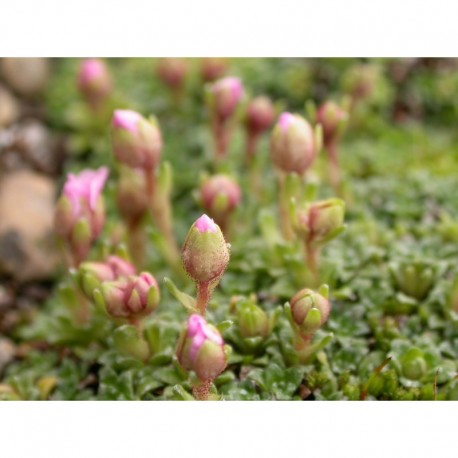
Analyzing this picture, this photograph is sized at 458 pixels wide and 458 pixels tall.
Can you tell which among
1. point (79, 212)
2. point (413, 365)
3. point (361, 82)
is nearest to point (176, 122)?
point (361, 82)

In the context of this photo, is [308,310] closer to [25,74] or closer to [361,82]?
[361,82]

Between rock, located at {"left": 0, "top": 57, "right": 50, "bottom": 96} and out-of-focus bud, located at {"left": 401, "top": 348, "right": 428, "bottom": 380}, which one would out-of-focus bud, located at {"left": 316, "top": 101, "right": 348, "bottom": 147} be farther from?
rock, located at {"left": 0, "top": 57, "right": 50, "bottom": 96}

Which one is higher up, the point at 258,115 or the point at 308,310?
the point at 258,115

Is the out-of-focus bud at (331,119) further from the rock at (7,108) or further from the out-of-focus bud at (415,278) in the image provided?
the rock at (7,108)

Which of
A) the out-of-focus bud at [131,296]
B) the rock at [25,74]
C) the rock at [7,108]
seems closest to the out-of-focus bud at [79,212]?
the out-of-focus bud at [131,296]

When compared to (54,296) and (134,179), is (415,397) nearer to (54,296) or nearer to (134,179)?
(134,179)
